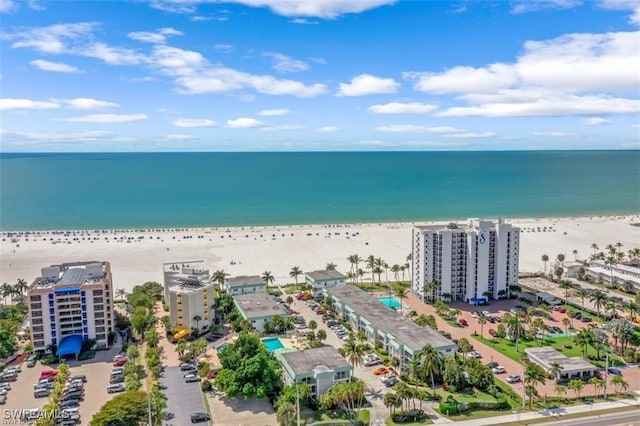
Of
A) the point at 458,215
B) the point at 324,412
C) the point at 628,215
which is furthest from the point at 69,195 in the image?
the point at 628,215

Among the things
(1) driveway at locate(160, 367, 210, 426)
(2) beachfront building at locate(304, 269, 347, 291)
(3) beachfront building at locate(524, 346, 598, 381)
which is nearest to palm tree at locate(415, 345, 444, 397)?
(3) beachfront building at locate(524, 346, 598, 381)

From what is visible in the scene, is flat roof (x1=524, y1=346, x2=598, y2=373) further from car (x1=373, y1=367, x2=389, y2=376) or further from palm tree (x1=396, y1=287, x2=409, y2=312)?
palm tree (x1=396, y1=287, x2=409, y2=312)

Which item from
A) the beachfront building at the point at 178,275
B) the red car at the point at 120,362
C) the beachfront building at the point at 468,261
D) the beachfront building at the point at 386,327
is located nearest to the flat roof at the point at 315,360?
the beachfront building at the point at 386,327

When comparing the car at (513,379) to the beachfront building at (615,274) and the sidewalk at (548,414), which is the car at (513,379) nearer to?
the sidewalk at (548,414)

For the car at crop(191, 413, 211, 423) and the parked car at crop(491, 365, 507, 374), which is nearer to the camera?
the car at crop(191, 413, 211, 423)

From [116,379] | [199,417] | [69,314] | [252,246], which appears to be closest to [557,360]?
[199,417]

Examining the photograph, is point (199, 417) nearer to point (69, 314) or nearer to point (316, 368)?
point (316, 368)
